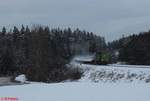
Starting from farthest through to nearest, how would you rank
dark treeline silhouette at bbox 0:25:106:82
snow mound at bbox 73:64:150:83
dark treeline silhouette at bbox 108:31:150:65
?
dark treeline silhouette at bbox 108:31:150:65, dark treeline silhouette at bbox 0:25:106:82, snow mound at bbox 73:64:150:83

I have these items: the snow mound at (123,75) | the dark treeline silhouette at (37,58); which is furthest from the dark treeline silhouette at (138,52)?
the snow mound at (123,75)

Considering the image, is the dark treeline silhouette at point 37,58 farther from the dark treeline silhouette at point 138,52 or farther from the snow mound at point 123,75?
the dark treeline silhouette at point 138,52

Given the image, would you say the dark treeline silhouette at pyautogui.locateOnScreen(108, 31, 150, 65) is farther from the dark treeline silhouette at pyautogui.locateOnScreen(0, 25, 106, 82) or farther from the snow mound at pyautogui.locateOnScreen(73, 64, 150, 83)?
the snow mound at pyautogui.locateOnScreen(73, 64, 150, 83)

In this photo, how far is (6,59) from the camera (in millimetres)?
87875

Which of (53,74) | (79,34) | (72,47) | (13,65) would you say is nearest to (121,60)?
(13,65)

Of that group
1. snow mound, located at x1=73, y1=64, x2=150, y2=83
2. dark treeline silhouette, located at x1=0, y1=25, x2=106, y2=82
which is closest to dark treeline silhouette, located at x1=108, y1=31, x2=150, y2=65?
dark treeline silhouette, located at x1=0, y1=25, x2=106, y2=82

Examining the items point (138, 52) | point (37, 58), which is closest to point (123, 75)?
point (37, 58)

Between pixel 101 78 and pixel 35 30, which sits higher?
pixel 35 30

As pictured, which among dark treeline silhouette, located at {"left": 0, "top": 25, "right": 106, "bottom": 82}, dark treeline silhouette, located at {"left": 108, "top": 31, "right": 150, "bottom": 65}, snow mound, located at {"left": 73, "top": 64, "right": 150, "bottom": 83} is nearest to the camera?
snow mound, located at {"left": 73, "top": 64, "right": 150, "bottom": 83}

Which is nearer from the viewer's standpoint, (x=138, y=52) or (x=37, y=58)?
(x=37, y=58)

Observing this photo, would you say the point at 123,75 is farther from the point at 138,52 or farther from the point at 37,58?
the point at 138,52

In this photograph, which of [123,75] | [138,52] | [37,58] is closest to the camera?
[123,75]

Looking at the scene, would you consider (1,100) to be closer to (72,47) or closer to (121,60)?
(121,60)

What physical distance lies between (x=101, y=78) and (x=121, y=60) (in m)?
52.7
